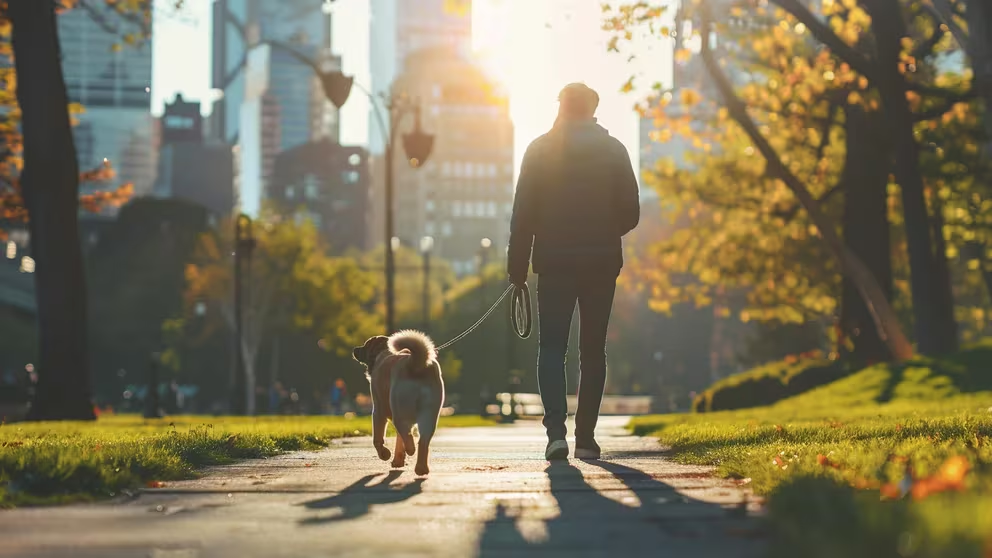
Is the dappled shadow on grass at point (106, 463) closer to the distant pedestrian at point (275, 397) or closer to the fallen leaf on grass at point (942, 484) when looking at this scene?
the fallen leaf on grass at point (942, 484)

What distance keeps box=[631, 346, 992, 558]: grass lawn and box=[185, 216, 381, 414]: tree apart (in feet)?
184

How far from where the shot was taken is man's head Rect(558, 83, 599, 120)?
9.23 meters

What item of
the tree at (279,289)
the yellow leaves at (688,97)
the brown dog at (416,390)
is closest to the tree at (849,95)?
the yellow leaves at (688,97)

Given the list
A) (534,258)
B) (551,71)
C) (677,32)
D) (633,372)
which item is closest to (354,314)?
(633,372)

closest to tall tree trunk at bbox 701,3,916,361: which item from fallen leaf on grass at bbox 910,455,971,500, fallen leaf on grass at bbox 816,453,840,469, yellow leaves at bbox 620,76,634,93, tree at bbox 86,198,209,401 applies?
yellow leaves at bbox 620,76,634,93

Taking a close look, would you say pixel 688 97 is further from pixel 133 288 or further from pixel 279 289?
pixel 133 288

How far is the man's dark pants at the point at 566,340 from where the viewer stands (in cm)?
900

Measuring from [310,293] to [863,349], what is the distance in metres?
43.3

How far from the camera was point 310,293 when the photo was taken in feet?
227

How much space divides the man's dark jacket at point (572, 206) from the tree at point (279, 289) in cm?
5765

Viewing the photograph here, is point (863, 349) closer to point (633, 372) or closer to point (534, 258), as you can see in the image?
point (534, 258)

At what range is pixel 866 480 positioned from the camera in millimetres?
5754

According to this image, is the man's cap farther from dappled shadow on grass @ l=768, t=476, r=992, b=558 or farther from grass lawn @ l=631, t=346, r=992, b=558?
dappled shadow on grass @ l=768, t=476, r=992, b=558

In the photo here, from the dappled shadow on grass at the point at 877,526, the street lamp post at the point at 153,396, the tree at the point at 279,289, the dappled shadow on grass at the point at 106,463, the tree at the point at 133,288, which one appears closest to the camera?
the dappled shadow on grass at the point at 877,526
